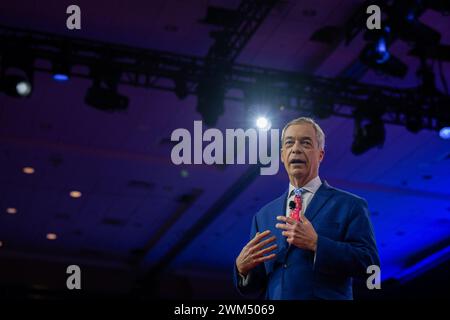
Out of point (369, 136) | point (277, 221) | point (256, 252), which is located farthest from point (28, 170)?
point (256, 252)

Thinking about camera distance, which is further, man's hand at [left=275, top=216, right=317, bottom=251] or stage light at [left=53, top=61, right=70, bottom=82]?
stage light at [left=53, top=61, right=70, bottom=82]

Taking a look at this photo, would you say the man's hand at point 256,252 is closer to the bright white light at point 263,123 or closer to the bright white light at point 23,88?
the bright white light at point 23,88

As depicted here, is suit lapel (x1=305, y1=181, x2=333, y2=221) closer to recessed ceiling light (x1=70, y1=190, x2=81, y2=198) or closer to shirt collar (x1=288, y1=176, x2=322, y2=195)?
shirt collar (x1=288, y1=176, x2=322, y2=195)

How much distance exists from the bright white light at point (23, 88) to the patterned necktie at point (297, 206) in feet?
17.2

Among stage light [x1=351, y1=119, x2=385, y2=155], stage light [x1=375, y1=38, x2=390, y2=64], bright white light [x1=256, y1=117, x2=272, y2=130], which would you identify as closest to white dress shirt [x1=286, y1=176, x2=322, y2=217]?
stage light [x1=375, y1=38, x2=390, y2=64]

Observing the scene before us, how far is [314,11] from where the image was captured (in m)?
7.05

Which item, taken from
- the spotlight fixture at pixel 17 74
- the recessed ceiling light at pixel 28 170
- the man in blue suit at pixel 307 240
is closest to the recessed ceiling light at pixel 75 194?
the recessed ceiling light at pixel 28 170

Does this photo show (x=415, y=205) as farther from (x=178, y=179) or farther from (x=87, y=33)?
(x=87, y=33)

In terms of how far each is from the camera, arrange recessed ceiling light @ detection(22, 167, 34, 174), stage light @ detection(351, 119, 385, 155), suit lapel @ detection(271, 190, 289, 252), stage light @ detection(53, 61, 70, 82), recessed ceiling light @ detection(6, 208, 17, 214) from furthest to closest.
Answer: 1. recessed ceiling light @ detection(6, 208, 17, 214)
2. recessed ceiling light @ detection(22, 167, 34, 174)
3. stage light @ detection(351, 119, 385, 155)
4. stage light @ detection(53, 61, 70, 82)
5. suit lapel @ detection(271, 190, 289, 252)

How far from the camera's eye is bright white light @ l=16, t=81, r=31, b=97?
6.69 m

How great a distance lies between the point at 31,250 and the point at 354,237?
14330mm

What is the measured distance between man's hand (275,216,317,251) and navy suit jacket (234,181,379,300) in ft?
0.06

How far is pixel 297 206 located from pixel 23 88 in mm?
5373

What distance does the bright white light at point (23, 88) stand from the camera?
669 centimetres
